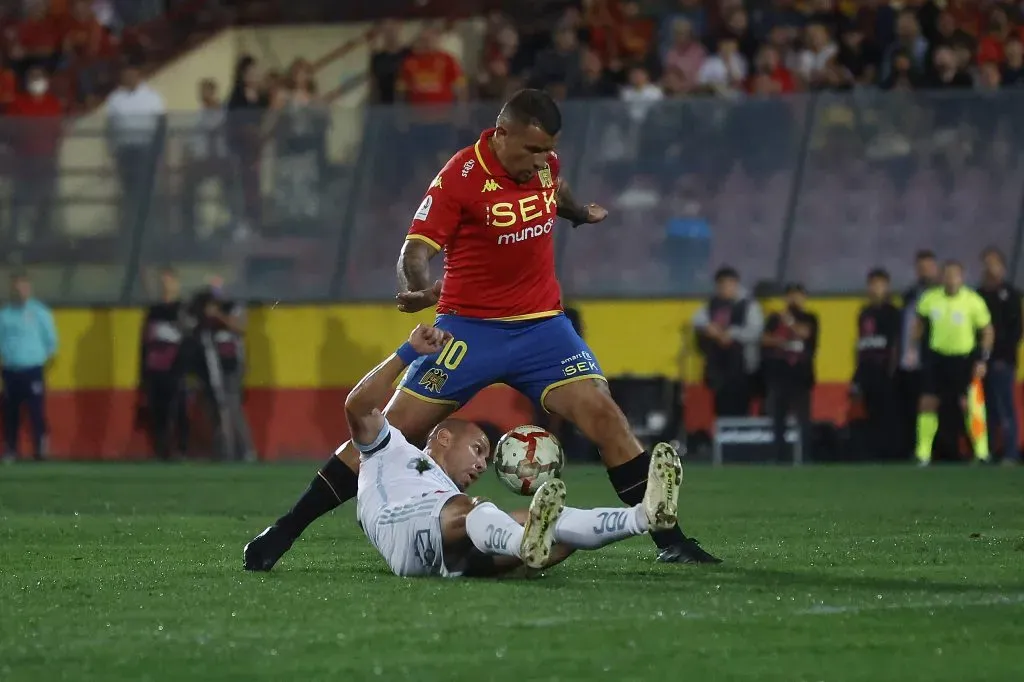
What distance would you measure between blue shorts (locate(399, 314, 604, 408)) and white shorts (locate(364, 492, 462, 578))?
2.89ft

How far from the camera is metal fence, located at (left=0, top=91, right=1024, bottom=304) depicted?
22.5m

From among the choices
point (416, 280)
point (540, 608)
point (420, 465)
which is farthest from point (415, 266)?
point (540, 608)

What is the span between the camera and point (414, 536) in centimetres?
848

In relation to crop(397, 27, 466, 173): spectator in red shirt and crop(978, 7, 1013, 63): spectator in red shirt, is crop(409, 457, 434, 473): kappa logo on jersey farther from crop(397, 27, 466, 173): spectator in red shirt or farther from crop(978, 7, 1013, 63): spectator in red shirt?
crop(978, 7, 1013, 63): spectator in red shirt

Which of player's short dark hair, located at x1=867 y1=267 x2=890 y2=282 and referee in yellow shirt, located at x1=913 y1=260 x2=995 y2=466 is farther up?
player's short dark hair, located at x1=867 y1=267 x2=890 y2=282

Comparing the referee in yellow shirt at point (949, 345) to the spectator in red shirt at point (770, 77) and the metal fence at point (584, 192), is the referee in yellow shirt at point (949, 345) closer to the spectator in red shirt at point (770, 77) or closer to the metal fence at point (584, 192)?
the metal fence at point (584, 192)

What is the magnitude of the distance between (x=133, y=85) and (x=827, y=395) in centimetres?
994

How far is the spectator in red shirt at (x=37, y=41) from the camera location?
27.9m

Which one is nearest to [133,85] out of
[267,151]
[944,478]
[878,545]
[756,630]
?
[267,151]

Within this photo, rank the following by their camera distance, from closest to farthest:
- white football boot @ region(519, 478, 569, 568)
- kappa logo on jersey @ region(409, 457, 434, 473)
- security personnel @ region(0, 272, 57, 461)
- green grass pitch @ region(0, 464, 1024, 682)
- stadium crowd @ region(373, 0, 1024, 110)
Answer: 1. green grass pitch @ region(0, 464, 1024, 682)
2. white football boot @ region(519, 478, 569, 568)
3. kappa logo on jersey @ region(409, 457, 434, 473)
4. stadium crowd @ region(373, 0, 1024, 110)
5. security personnel @ region(0, 272, 57, 461)

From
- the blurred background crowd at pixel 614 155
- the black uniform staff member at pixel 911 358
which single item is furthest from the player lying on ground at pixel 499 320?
the blurred background crowd at pixel 614 155

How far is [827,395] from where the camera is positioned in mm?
22281

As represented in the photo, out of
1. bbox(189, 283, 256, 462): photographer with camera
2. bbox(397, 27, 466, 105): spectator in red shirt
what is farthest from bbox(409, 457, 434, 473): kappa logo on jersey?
bbox(397, 27, 466, 105): spectator in red shirt

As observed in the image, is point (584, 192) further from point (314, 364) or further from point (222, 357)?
point (222, 357)
